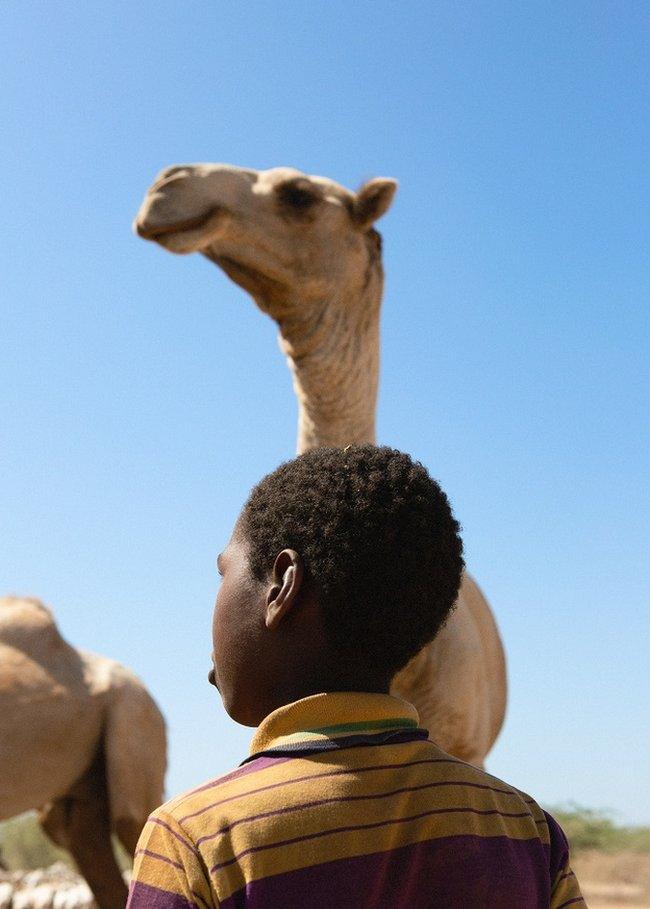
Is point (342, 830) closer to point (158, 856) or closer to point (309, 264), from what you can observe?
point (158, 856)

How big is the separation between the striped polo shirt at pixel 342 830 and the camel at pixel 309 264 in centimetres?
291

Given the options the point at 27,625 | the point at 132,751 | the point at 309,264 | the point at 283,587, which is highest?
the point at 309,264

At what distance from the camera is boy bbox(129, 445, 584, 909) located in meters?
1.24

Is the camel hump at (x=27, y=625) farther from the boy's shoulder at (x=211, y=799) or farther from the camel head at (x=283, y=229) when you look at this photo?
the boy's shoulder at (x=211, y=799)

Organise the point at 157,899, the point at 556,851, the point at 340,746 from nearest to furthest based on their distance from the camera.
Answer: the point at 157,899 → the point at 340,746 → the point at 556,851

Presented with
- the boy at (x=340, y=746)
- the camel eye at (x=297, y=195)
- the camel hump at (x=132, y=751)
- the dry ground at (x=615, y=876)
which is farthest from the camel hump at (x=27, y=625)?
the dry ground at (x=615, y=876)

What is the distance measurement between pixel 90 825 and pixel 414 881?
20.7 feet

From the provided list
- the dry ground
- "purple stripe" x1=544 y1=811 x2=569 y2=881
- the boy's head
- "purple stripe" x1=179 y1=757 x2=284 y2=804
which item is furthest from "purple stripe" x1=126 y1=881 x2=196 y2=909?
the dry ground

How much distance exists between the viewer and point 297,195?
452 centimetres

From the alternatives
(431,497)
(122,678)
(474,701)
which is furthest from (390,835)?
(122,678)

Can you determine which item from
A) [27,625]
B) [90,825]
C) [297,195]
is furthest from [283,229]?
[90,825]

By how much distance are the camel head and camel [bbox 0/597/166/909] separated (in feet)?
10.7

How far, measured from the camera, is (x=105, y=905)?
24.1 feet

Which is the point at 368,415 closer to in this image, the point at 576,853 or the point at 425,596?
the point at 425,596
